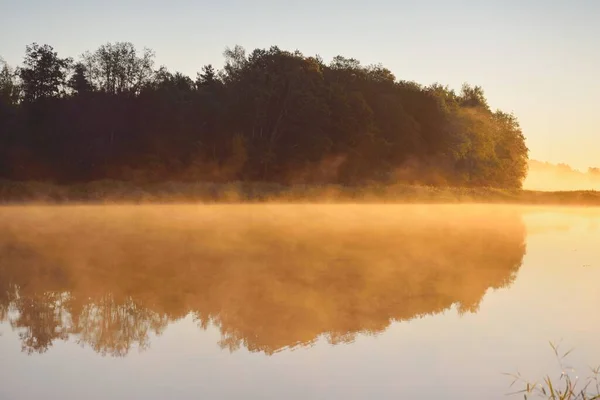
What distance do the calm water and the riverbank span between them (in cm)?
2369

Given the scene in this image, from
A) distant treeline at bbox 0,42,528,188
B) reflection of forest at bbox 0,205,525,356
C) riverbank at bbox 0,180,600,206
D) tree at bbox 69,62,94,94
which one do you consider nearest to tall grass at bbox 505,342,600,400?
reflection of forest at bbox 0,205,525,356

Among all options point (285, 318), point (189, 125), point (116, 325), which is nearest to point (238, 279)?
point (285, 318)

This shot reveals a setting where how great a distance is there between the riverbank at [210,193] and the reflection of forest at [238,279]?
62.0ft

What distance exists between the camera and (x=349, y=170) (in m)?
57.9

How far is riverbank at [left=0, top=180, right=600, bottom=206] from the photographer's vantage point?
40938 millimetres

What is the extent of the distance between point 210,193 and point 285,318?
114 feet

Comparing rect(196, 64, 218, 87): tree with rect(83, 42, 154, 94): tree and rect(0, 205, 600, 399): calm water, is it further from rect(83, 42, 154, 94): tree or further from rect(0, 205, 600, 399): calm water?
rect(0, 205, 600, 399): calm water

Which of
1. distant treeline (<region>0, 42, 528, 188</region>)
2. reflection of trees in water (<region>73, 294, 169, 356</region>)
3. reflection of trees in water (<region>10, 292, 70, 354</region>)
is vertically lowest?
reflection of trees in water (<region>10, 292, 70, 354</region>)

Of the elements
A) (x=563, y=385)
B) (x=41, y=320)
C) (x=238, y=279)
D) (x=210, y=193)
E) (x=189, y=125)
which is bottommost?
(x=41, y=320)

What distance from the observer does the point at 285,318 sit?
8.77 m

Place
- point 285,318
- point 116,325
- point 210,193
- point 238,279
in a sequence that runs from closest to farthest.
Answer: point 116,325 < point 285,318 < point 238,279 < point 210,193

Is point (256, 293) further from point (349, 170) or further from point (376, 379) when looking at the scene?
point (349, 170)

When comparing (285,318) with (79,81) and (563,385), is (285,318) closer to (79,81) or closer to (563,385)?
(563,385)

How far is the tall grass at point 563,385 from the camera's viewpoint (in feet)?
18.2
